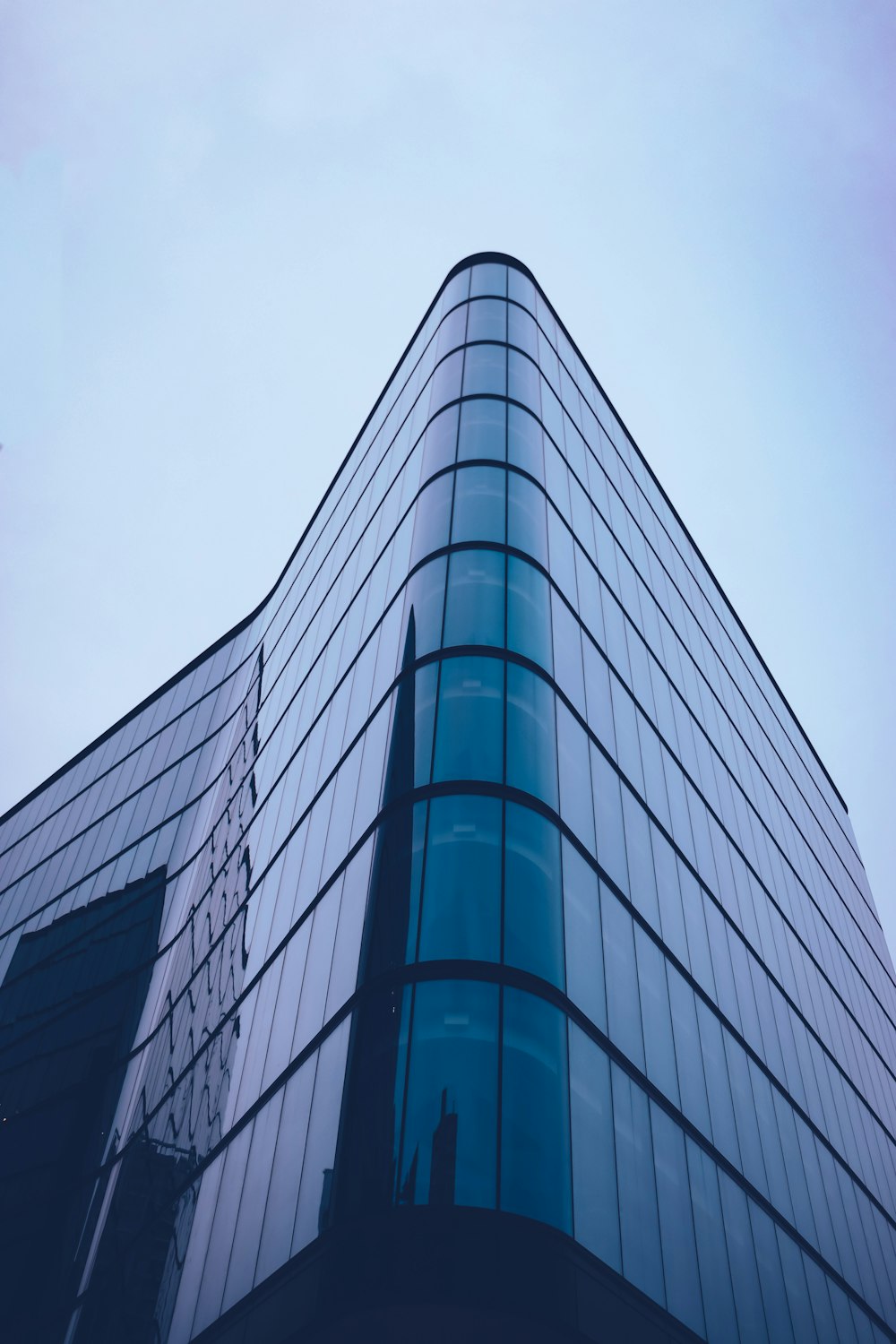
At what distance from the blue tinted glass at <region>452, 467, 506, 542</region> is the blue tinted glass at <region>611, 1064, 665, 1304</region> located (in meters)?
10.4

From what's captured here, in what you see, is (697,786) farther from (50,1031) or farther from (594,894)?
(50,1031)

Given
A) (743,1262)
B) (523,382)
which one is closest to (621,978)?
(743,1262)

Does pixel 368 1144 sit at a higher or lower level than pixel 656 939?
lower

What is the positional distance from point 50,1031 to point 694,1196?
24011mm

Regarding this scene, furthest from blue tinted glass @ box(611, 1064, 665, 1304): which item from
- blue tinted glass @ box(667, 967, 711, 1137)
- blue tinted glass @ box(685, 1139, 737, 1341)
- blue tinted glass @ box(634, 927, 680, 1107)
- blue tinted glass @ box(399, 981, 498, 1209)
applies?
blue tinted glass @ box(399, 981, 498, 1209)

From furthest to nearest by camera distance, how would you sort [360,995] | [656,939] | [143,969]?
[143,969] < [656,939] < [360,995]

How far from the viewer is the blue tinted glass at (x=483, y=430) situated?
2266 cm

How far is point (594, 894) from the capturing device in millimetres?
16844

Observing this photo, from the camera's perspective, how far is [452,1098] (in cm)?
1234

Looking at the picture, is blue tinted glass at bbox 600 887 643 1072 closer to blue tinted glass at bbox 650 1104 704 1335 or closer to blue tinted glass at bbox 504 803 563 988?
blue tinted glass at bbox 650 1104 704 1335

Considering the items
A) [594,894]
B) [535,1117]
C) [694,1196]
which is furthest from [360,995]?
[694,1196]

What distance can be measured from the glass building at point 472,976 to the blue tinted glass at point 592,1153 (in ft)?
0.23

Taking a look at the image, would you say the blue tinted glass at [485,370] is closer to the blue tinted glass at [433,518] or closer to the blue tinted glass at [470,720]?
the blue tinted glass at [433,518]

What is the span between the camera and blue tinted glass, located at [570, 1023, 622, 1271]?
41.5 feet
